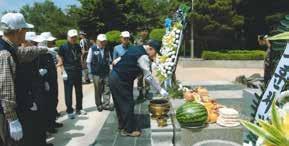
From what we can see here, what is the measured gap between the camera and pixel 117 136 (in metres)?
7.63

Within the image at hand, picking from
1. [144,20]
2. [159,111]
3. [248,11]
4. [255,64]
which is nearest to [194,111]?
[159,111]

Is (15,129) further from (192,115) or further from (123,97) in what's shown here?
(123,97)

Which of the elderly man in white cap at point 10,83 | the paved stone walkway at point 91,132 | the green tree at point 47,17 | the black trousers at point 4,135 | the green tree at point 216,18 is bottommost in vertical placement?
the paved stone walkway at point 91,132

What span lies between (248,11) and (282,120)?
25628 mm

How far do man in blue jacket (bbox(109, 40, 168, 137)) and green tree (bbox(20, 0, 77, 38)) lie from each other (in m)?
47.2

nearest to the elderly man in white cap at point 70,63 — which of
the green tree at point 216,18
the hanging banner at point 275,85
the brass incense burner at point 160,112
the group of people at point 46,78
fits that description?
the group of people at point 46,78

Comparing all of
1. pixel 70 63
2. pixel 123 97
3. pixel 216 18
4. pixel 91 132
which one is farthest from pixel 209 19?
pixel 123 97

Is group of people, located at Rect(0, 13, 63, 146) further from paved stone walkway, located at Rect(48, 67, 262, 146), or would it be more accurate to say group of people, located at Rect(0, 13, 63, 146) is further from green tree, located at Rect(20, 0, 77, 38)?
green tree, located at Rect(20, 0, 77, 38)

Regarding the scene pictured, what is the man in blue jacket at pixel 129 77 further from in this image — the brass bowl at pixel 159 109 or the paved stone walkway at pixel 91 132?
the brass bowl at pixel 159 109

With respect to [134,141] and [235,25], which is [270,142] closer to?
[134,141]

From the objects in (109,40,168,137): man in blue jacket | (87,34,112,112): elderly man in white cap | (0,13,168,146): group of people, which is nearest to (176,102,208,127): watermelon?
(0,13,168,146): group of people

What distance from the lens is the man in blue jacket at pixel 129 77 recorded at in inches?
262

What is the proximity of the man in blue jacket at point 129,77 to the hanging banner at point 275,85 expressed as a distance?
4.20 m

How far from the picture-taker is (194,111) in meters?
Answer: 5.18
